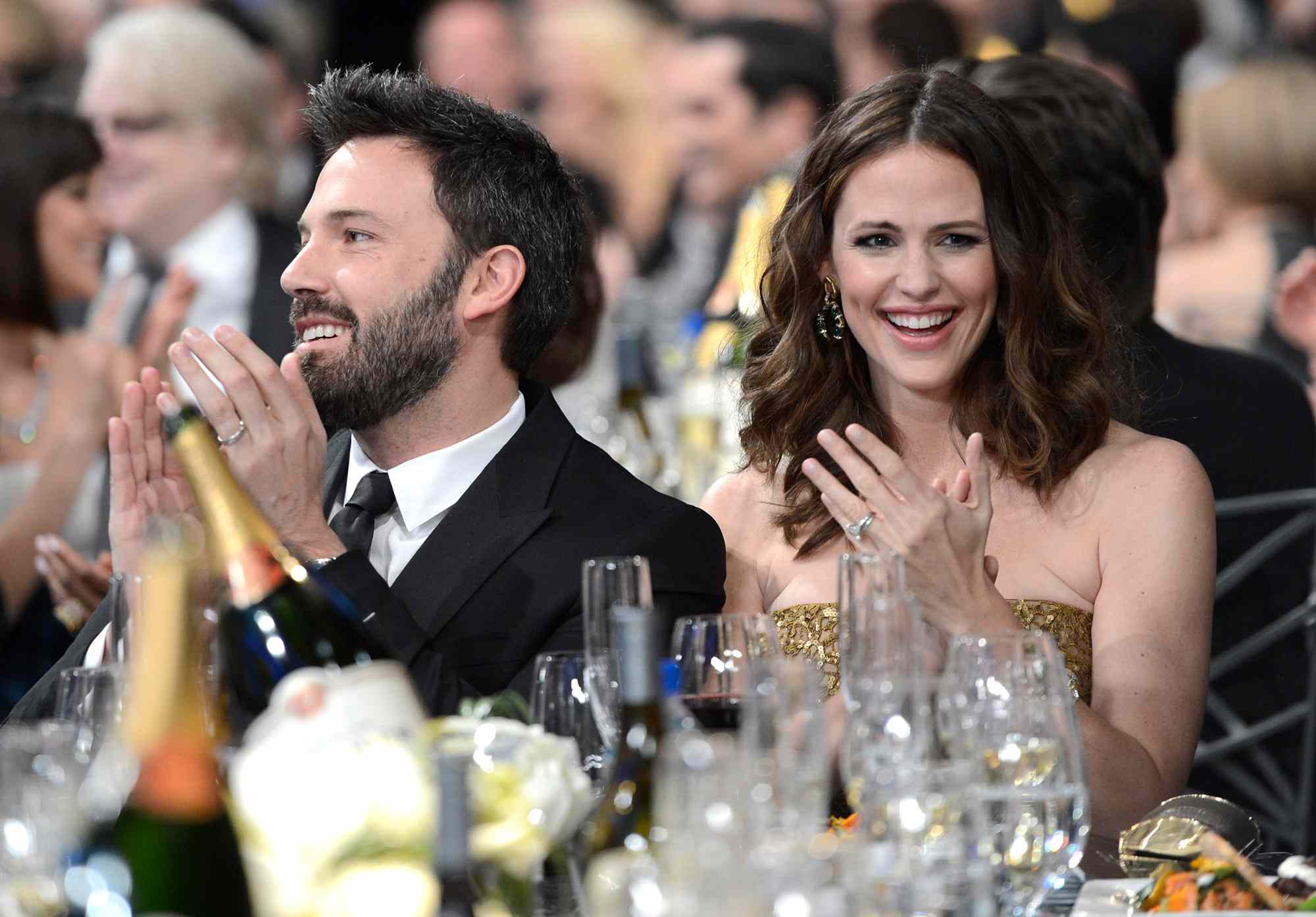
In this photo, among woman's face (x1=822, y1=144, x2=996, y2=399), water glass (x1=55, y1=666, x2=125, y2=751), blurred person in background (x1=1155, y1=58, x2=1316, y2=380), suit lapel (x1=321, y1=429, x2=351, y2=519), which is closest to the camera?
water glass (x1=55, y1=666, x2=125, y2=751)

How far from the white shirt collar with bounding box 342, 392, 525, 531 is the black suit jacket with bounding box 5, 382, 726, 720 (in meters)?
0.06

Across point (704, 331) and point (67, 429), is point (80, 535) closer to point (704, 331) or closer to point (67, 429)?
point (67, 429)

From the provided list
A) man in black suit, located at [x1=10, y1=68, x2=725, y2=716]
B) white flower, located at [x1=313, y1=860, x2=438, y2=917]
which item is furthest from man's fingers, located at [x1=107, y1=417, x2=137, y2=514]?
white flower, located at [x1=313, y1=860, x2=438, y2=917]

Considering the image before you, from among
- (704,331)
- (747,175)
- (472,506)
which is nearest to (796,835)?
(472,506)

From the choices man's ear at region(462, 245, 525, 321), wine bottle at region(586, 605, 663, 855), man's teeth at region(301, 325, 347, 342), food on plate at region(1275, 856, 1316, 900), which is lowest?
food on plate at region(1275, 856, 1316, 900)

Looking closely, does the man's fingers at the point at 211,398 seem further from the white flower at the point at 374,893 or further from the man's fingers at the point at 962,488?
the white flower at the point at 374,893

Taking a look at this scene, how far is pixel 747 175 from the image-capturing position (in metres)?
5.31

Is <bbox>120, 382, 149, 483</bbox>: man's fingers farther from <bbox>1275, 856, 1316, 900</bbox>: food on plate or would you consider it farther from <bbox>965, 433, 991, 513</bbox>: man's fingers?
<bbox>1275, 856, 1316, 900</bbox>: food on plate

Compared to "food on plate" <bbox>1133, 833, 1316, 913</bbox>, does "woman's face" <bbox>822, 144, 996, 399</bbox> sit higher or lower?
higher

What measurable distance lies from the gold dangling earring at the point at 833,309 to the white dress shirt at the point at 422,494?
566mm

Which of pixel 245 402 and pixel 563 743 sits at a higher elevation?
pixel 245 402

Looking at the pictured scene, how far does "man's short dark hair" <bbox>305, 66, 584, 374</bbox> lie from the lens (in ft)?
8.42

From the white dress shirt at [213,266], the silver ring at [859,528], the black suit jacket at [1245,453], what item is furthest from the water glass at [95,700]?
the white dress shirt at [213,266]

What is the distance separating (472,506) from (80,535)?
3.29 metres
